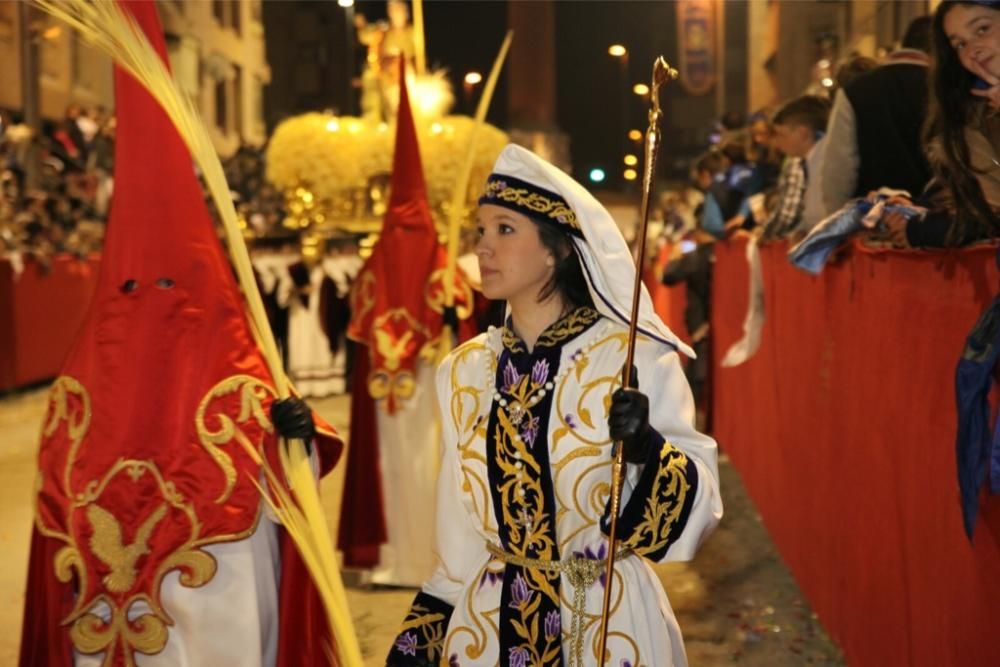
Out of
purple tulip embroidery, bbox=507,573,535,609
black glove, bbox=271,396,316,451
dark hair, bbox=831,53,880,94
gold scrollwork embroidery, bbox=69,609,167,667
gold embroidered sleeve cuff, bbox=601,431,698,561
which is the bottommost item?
gold scrollwork embroidery, bbox=69,609,167,667

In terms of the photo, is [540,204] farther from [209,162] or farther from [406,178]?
[406,178]

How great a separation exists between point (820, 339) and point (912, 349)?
5.53 ft

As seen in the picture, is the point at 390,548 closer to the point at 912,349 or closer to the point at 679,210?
the point at 912,349

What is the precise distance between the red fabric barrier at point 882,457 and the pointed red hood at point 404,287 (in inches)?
69.4

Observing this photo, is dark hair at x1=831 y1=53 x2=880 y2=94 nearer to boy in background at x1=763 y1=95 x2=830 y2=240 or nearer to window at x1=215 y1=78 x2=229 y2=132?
boy in background at x1=763 y1=95 x2=830 y2=240

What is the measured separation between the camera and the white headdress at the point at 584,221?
2758 millimetres

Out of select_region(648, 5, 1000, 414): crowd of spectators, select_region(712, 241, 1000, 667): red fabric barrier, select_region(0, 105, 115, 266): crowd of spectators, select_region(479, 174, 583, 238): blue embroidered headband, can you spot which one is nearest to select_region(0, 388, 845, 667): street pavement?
select_region(712, 241, 1000, 667): red fabric barrier

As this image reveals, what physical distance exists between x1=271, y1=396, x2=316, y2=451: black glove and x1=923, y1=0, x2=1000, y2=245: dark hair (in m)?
1.65

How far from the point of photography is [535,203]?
2.85 m

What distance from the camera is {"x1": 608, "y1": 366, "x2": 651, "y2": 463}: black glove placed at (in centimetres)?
247

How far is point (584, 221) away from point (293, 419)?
97 cm

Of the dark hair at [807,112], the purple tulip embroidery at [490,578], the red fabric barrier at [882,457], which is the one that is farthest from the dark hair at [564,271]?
the dark hair at [807,112]

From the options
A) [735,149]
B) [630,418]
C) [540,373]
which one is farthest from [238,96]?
[630,418]

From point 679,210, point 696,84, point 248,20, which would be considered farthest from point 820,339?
point 248,20
